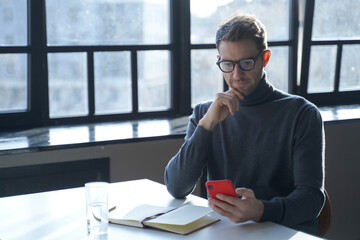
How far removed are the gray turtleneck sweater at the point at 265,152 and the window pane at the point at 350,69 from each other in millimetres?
2374

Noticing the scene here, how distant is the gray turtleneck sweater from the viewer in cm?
194

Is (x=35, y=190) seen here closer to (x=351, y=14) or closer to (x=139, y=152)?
(x=139, y=152)

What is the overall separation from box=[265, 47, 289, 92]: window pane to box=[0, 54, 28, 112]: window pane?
1.73m

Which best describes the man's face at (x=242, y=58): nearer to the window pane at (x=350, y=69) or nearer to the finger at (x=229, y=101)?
the finger at (x=229, y=101)

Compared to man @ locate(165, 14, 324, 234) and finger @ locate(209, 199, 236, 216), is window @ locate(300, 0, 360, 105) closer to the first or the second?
man @ locate(165, 14, 324, 234)

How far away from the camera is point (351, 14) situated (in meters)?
4.30

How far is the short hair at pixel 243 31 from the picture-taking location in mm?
2045

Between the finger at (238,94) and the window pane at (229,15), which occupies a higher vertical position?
the window pane at (229,15)

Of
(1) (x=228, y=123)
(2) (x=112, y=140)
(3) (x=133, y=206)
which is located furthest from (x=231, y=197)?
(2) (x=112, y=140)

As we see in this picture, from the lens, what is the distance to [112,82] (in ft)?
11.7

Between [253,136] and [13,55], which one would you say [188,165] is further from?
[13,55]

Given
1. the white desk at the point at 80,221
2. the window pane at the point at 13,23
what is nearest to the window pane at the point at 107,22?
the window pane at the point at 13,23

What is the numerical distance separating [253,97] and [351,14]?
249 cm

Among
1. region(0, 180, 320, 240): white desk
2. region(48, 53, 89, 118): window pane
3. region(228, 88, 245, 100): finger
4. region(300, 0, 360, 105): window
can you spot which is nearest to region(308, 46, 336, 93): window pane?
region(300, 0, 360, 105): window
